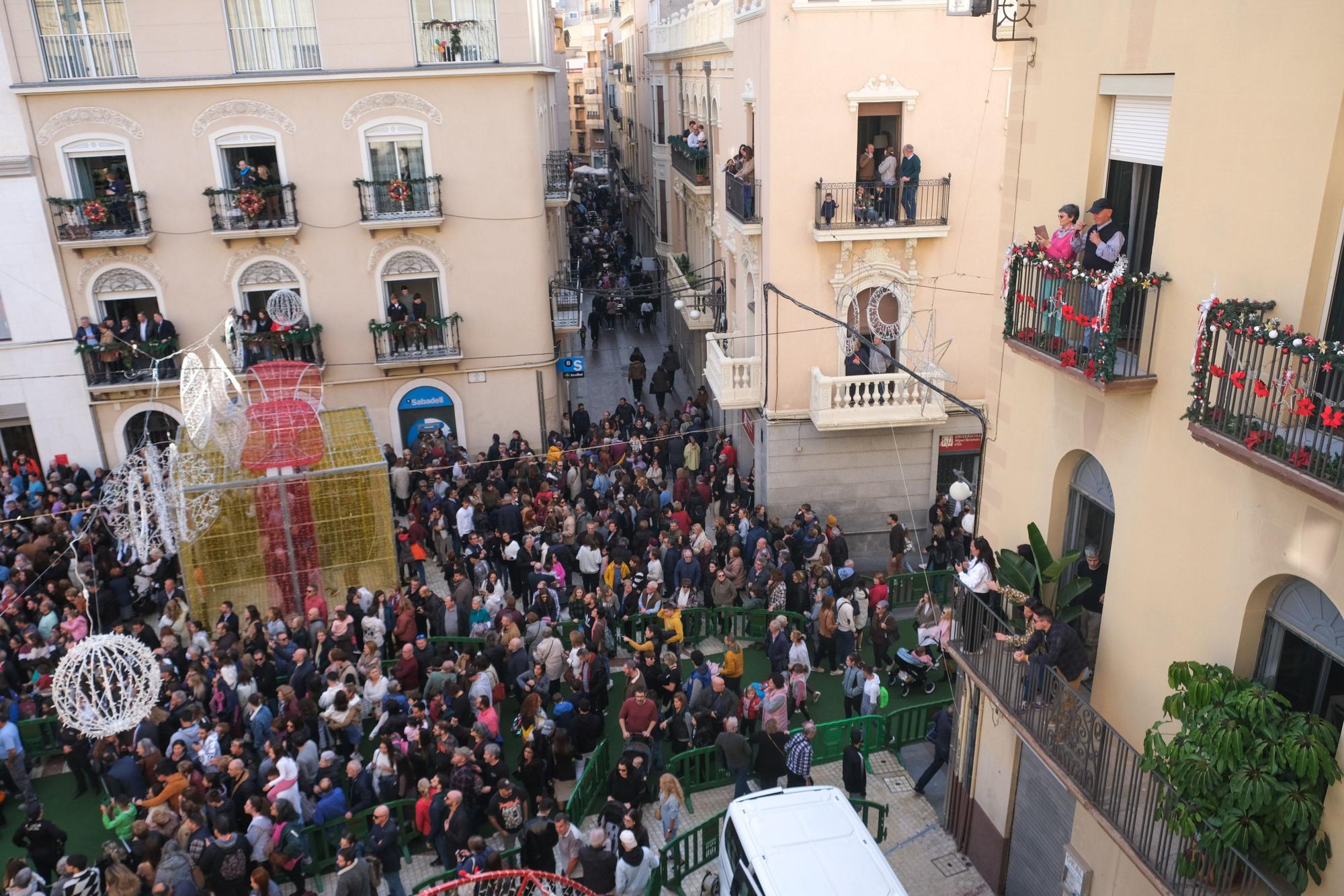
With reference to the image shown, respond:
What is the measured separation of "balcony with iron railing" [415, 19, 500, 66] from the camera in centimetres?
2067

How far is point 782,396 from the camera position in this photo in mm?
19266

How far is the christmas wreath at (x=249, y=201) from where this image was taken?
2073 cm

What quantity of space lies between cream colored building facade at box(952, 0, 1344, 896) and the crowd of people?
0.94 metres

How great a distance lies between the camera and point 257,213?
68.6 ft

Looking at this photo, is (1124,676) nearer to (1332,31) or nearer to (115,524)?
(1332,31)

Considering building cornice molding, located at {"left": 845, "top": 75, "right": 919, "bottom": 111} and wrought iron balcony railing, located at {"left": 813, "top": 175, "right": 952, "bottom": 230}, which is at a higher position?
building cornice molding, located at {"left": 845, "top": 75, "right": 919, "bottom": 111}

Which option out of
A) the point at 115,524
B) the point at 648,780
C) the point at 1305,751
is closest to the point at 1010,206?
the point at 1305,751

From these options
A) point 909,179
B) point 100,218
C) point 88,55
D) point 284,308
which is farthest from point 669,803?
point 88,55

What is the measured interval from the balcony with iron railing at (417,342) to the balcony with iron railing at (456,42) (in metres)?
5.35

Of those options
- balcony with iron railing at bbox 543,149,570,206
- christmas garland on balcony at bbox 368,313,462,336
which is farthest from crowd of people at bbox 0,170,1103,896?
balcony with iron railing at bbox 543,149,570,206

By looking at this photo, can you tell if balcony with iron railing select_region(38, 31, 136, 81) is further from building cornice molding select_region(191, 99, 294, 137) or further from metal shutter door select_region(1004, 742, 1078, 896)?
metal shutter door select_region(1004, 742, 1078, 896)

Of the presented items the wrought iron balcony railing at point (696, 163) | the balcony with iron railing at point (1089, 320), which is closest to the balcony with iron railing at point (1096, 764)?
the balcony with iron railing at point (1089, 320)

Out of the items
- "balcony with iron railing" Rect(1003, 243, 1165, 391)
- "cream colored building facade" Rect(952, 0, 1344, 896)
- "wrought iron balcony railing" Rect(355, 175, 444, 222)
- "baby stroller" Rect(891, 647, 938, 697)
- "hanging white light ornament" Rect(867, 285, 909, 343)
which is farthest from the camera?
"wrought iron balcony railing" Rect(355, 175, 444, 222)

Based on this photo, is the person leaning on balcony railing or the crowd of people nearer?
the person leaning on balcony railing
